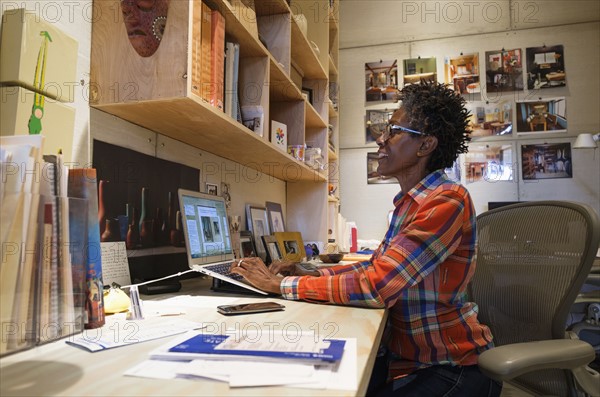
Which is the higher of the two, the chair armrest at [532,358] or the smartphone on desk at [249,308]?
the smartphone on desk at [249,308]

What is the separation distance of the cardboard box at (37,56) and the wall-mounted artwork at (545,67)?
3.77 meters

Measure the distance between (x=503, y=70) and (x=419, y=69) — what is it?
73 cm

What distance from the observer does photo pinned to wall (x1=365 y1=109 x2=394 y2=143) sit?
4.05 m

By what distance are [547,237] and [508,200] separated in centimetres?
267

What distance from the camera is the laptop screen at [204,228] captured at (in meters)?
1.37

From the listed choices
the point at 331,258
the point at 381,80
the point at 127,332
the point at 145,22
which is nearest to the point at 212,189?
the point at 331,258

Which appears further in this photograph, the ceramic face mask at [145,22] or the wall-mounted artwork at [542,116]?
the wall-mounted artwork at [542,116]

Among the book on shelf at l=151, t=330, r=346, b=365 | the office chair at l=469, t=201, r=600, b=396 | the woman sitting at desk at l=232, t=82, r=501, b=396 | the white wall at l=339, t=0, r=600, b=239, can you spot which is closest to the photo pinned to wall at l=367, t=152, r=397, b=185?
the white wall at l=339, t=0, r=600, b=239

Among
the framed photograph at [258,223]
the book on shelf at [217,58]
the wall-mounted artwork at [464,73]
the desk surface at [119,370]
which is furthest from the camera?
the wall-mounted artwork at [464,73]

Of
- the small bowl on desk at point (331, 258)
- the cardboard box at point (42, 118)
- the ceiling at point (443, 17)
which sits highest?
the ceiling at point (443, 17)

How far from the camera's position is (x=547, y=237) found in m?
1.28

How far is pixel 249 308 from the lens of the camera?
1.03 m

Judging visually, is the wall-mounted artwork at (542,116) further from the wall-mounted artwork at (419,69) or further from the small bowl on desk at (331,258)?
the small bowl on desk at (331,258)

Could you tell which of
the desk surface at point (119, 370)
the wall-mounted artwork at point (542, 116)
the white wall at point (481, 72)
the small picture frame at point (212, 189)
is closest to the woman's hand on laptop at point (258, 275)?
the desk surface at point (119, 370)
